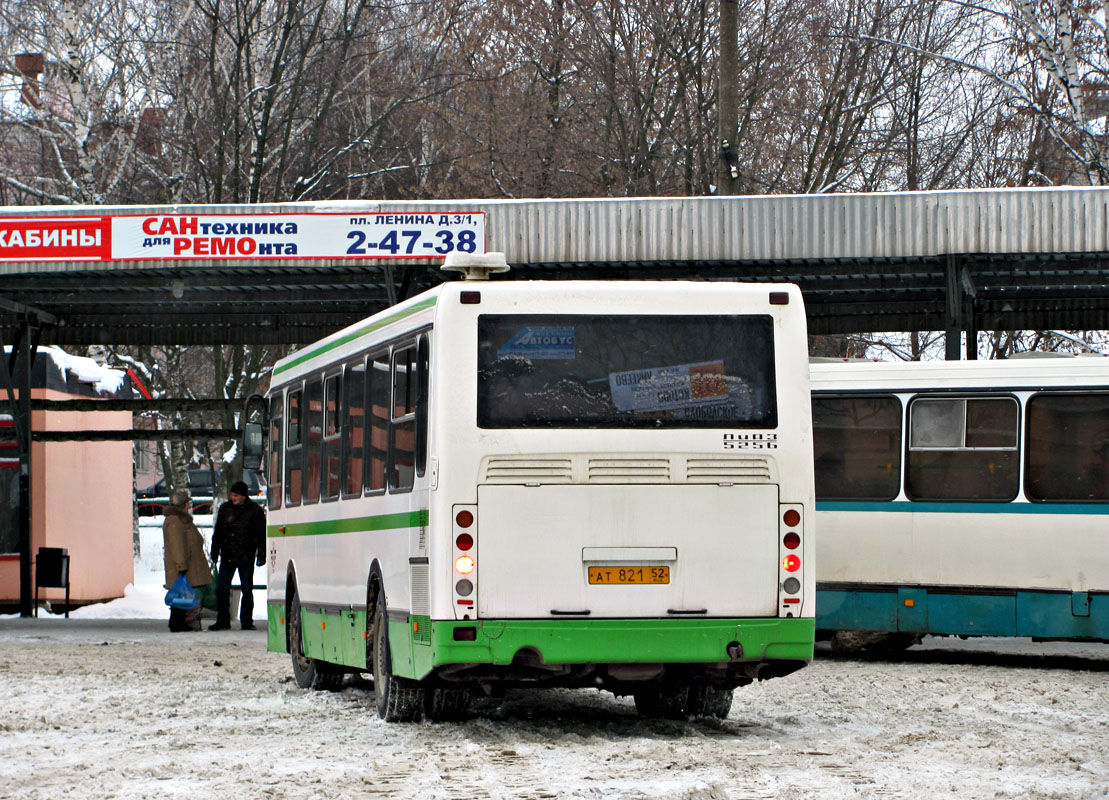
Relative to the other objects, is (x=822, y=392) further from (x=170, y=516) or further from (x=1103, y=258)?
(x=170, y=516)

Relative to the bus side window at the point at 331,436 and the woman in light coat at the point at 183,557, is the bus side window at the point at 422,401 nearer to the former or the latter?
the bus side window at the point at 331,436

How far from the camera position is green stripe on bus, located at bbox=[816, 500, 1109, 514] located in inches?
624

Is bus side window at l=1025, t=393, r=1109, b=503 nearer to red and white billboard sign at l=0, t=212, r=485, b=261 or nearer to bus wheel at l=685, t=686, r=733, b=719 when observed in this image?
bus wheel at l=685, t=686, r=733, b=719

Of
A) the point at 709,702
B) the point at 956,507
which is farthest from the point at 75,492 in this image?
the point at 709,702

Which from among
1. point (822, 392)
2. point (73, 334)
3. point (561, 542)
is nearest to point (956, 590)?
point (822, 392)

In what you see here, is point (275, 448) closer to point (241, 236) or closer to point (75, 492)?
point (241, 236)

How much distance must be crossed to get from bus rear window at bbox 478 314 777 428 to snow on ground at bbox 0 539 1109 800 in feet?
5.61

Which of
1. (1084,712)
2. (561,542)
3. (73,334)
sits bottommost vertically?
(1084,712)

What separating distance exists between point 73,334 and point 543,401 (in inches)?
592

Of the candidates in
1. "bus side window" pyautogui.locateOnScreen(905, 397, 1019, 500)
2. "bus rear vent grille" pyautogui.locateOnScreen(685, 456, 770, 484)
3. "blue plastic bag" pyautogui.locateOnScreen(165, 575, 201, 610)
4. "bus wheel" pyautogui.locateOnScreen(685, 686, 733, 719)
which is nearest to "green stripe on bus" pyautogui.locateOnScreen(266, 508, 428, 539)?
"bus rear vent grille" pyautogui.locateOnScreen(685, 456, 770, 484)

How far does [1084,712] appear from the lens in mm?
12000

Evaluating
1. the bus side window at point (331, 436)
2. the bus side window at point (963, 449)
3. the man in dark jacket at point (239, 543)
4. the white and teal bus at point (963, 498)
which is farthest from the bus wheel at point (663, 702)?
the man in dark jacket at point (239, 543)

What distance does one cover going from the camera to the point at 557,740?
10.2 m

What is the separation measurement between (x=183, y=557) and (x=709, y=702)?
1136cm
